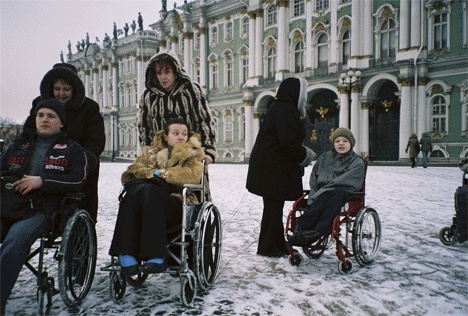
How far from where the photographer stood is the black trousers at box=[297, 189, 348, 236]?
13.6ft

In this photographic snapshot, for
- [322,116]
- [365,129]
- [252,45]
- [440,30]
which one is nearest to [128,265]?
[365,129]

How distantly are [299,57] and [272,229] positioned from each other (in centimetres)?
2687

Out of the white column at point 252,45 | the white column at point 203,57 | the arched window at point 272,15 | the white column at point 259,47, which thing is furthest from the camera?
the white column at point 203,57

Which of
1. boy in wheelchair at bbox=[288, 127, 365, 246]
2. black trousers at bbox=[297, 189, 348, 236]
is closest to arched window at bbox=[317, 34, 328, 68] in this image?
boy in wheelchair at bbox=[288, 127, 365, 246]

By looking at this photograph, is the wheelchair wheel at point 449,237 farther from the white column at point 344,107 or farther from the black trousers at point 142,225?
the white column at point 344,107

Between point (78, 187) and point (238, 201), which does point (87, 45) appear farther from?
point (78, 187)

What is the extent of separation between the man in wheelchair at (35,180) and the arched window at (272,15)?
3032cm

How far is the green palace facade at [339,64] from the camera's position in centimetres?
2305

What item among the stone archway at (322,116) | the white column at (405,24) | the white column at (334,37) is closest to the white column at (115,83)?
the stone archway at (322,116)

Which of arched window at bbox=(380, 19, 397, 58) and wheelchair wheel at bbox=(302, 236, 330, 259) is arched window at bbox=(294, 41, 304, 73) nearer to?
arched window at bbox=(380, 19, 397, 58)

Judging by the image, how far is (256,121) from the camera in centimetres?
3234

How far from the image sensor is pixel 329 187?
452 cm

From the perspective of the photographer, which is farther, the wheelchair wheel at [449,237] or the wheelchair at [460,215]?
the wheelchair wheel at [449,237]

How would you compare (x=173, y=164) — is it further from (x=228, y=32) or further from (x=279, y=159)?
(x=228, y=32)
